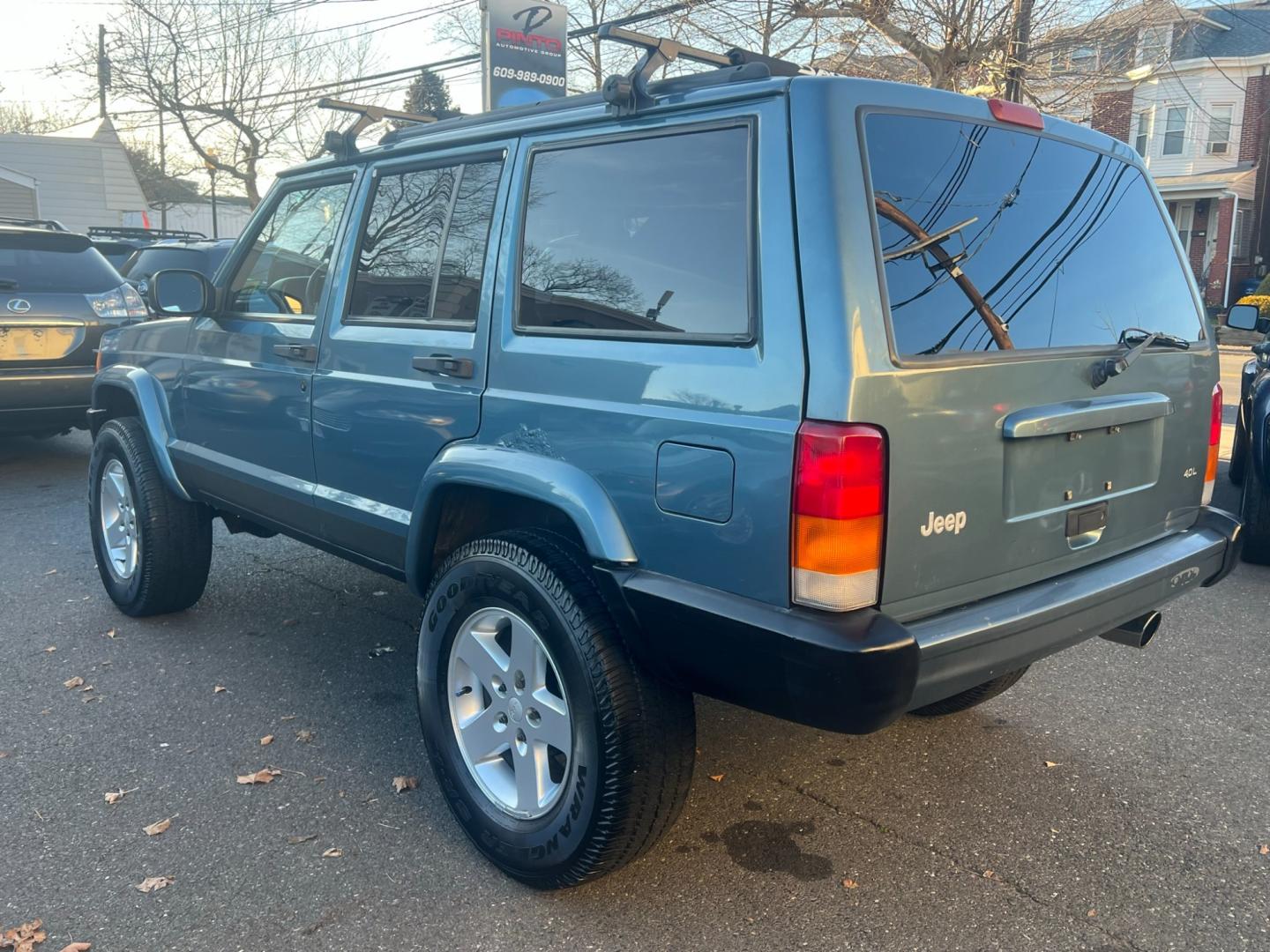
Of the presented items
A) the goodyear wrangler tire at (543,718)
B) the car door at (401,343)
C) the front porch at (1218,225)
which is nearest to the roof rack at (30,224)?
the car door at (401,343)

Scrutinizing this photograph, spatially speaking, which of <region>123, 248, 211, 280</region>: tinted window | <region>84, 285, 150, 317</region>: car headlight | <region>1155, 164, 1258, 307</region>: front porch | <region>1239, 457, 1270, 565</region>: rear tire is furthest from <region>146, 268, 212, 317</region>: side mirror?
<region>1155, 164, 1258, 307</region>: front porch

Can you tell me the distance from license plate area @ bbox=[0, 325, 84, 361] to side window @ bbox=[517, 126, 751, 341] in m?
5.85

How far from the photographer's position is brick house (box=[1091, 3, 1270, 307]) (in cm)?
2770

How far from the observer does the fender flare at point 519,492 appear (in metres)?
2.47

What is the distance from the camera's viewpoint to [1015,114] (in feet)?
8.85

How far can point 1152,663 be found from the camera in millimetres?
4254

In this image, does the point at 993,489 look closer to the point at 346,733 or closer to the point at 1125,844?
the point at 1125,844

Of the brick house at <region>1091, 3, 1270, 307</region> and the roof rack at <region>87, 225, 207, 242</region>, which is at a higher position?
the brick house at <region>1091, 3, 1270, 307</region>

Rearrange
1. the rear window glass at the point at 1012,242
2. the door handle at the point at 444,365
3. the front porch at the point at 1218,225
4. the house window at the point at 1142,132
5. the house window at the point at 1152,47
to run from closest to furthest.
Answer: the rear window glass at the point at 1012,242 → the door handle at the point at 444,365 → the house window at the point at 1152,47 → the front porch at the point at 1218,225 → the house window at the point at 1142,132

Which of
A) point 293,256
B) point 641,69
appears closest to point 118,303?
point 293,256

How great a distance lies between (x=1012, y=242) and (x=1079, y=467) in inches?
23.1

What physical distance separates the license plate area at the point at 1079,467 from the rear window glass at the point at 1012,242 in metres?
0.25

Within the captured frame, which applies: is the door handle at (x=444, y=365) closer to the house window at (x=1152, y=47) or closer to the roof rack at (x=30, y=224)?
the roof rack at (x=30, y=224)

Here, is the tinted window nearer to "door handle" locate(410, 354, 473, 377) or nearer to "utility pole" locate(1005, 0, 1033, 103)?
"door handle" locate(410, 354, 473, 377)
